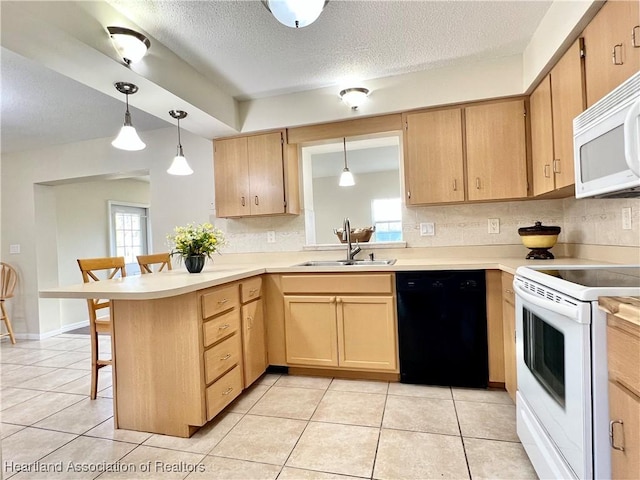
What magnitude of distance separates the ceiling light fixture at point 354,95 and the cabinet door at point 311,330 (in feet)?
5.02

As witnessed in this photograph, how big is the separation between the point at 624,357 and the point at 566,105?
4.92ft

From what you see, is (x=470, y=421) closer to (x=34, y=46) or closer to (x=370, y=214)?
(x=34, y=46)

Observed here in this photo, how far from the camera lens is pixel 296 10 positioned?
62.2 inches

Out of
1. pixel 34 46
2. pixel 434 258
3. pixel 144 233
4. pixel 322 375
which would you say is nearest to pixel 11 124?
pixel 34 46

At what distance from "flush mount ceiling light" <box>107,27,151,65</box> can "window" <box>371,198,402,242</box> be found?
5360 millimetres

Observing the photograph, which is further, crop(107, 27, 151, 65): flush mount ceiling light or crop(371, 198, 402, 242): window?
crop(371, 198, 402, 242): window

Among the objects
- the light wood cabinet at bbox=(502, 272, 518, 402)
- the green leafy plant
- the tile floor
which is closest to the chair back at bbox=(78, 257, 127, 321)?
the green leafy plant

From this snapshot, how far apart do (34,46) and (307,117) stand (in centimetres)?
180

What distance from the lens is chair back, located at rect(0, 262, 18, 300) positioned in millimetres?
4172

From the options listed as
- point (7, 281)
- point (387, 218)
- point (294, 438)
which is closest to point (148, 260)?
point (294, 438)

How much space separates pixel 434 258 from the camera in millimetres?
2809

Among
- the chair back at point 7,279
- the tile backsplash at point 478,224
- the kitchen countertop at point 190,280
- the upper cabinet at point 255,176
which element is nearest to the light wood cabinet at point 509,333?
the kitchen countertop at point 190,280

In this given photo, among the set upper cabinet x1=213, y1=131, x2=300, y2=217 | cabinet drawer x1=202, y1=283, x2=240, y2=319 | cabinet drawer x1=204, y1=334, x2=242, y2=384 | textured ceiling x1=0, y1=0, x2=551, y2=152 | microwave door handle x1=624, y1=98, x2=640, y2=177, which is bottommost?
cabinet drawer x1=204, y1=334, x2=242, y2=384

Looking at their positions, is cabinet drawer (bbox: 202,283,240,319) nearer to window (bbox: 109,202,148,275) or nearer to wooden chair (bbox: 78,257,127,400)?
wooden chair (bbox: 78,257,127,400)
